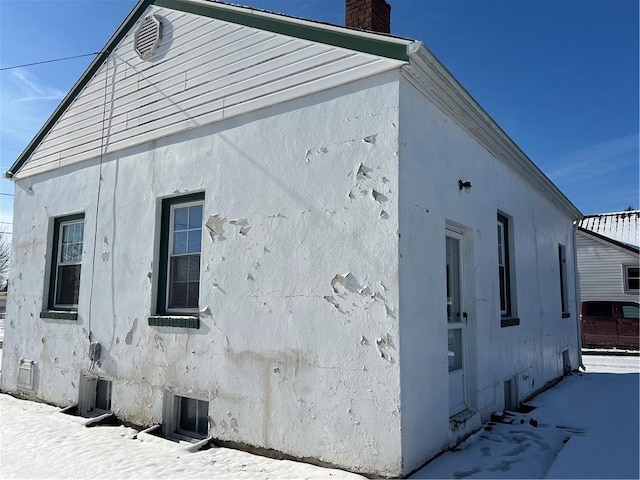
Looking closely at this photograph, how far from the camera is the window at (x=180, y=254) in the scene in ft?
21.8

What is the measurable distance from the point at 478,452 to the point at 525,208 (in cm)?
534

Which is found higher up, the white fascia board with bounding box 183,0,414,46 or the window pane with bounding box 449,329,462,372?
Answer: the white fascia board with bounding box 183,0,414,46

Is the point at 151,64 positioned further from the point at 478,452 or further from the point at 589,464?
the point at 589,464

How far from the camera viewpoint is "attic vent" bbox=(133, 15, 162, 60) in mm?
7630

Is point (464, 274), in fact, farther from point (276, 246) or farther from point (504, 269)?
point (276, 246)

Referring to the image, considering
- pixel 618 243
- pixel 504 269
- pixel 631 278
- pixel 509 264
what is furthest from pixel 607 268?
pixel 504 269

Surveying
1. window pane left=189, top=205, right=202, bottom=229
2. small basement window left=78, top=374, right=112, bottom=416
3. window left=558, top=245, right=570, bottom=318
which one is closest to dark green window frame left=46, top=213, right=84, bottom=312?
small basement window left=78, top=374, right=112, bottom=416

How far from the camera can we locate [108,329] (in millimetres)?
7270

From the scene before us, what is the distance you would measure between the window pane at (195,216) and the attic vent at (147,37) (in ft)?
9.06

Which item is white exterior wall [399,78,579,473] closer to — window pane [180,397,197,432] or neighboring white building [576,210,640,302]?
window pane [180,397,197,432]

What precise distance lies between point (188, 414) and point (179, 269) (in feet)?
6.37

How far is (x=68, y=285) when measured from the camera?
8.45 metres

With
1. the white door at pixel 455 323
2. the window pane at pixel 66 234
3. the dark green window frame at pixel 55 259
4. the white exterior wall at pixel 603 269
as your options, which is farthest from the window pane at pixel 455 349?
the white exterior wall at pixel 603 269

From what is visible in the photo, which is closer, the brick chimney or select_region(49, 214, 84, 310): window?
the brick chimney
